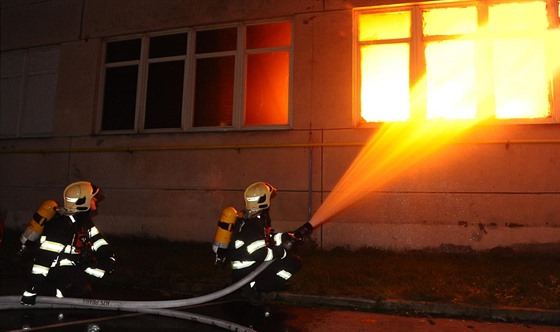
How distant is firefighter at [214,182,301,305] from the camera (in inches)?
199

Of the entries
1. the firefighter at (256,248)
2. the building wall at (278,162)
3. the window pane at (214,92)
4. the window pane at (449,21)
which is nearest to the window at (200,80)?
the window pane at (214,92)

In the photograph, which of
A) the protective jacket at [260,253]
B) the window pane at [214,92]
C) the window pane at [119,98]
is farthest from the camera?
the window pane at [119,98]

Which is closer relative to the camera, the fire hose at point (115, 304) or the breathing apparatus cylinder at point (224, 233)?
the fire hose at point (115, 304)

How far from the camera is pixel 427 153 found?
7699 millimetres

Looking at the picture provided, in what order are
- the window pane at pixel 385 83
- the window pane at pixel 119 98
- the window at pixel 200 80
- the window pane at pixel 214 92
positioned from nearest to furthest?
the window pane at pixel 385 83, the window at pixel 200 80, the window pane at pixel 214 92, the window pane at pixel 119 98

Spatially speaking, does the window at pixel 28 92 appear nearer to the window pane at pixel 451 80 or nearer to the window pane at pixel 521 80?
the window pane at pixel 451 80

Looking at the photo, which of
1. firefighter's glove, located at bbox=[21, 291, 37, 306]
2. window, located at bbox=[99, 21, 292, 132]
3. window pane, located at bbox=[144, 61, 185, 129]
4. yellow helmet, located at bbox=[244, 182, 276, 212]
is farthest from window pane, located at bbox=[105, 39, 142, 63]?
firefighter's glove, located at bbox=[21, 291, 37, 306]

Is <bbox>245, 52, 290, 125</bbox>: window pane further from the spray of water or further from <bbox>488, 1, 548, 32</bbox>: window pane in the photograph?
<bbox>488, 1, 548, 32</bbox>: window pane

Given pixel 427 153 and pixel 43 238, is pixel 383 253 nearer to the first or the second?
pixel 427 153

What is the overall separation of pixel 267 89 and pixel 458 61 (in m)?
3.82

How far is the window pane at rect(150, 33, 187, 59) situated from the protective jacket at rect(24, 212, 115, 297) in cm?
578

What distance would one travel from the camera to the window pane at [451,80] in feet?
25.7

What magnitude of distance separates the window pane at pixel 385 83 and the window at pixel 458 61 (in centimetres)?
2

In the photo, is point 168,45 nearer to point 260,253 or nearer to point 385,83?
point 385,83
